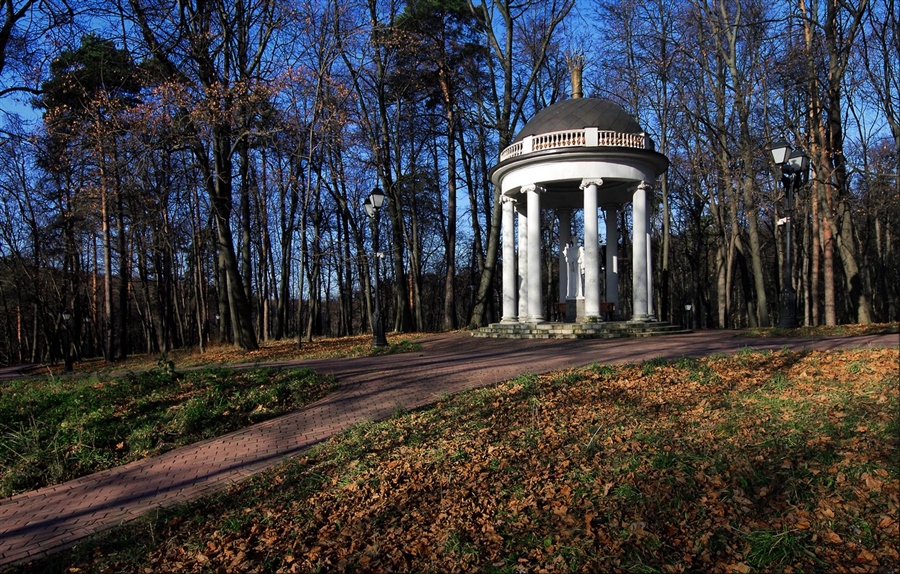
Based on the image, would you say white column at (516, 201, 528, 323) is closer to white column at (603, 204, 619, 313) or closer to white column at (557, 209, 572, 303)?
white column at (557, 209, 572, 303)

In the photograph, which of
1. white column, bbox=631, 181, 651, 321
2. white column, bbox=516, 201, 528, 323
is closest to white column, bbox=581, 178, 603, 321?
white column, bbox=631, 181, 651, 321

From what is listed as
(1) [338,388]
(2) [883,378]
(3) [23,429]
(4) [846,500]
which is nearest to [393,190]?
(1) [338,388]

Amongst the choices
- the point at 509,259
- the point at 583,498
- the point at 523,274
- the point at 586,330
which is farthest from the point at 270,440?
the point at 509,259

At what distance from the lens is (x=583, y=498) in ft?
13.8

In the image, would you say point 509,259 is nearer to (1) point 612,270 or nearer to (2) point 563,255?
(2) point 563,255

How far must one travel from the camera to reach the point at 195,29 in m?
15.3

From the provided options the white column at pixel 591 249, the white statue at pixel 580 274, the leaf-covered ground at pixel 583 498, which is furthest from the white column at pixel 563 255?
the leaf-covered ground at pixel 583 498

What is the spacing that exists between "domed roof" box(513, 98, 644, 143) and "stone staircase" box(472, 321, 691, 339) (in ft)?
19.9

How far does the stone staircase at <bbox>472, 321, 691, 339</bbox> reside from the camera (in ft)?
54.6

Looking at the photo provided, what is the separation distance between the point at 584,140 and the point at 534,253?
12.6ft

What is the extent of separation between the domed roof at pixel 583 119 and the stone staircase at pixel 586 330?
6061mm

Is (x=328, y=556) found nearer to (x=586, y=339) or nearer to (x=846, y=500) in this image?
(x=846, y=500)

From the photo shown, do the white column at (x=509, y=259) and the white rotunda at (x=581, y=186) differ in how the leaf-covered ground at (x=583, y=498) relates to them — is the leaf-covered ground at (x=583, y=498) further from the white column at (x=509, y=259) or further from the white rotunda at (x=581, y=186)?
the white column at (x=509, y=259)

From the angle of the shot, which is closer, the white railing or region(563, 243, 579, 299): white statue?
the white railing
